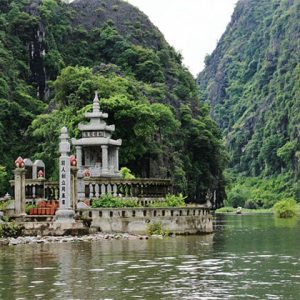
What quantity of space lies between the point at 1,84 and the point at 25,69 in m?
18.9

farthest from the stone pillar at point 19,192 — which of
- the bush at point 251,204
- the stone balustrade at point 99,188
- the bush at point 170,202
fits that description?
the bush at point 251,204

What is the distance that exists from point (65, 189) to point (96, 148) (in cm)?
1297

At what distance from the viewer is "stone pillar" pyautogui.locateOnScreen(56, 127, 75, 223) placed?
3806 cm

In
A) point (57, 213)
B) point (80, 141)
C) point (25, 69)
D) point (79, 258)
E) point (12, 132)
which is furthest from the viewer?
point (25, 69)

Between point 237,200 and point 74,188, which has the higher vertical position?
point 237,200

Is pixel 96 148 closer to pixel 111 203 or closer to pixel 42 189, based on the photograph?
pixel 42 189

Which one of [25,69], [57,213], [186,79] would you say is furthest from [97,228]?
[186,79]

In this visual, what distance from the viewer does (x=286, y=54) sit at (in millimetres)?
192625

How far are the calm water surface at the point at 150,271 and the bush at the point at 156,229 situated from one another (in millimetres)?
5752

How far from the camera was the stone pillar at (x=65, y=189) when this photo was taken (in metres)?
38.1

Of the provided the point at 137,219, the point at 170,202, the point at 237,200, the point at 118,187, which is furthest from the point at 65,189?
the point at 237,200

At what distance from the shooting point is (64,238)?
3588 cm

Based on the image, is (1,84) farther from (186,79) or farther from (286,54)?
(286,54)

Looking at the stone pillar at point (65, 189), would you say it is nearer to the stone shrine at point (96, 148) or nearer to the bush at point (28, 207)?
the bush at point (28, 207)
